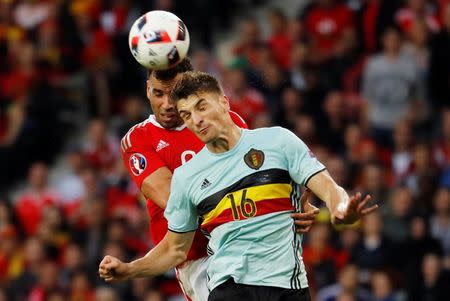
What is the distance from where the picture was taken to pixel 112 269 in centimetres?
687

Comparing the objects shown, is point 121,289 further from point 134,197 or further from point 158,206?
point 158,206

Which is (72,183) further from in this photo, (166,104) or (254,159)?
(254,159)

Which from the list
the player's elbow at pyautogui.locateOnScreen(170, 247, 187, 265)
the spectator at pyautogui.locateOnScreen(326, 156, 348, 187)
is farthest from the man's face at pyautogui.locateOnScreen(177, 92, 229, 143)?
the spectator at pyautogui.locateOnScreen(326, 156, 348, 187)

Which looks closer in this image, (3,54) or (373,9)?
(373,9)

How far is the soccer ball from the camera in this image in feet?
25.1

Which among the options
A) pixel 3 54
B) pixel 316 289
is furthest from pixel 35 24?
pixel 316 289

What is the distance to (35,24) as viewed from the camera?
57.5 ft

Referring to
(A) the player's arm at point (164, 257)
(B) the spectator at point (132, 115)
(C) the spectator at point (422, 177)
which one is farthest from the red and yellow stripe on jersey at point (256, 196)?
(B) the spectator at point (132, 115)

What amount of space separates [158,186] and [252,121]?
266 inches

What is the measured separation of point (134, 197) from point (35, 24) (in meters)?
3.82

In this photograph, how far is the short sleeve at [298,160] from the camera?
258 inches

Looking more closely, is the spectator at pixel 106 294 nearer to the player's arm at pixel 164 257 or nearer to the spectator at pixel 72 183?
the spectator at pixel 72 183

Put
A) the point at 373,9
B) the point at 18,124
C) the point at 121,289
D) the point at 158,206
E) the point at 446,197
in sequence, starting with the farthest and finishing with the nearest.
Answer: the point at 18,124 → the point at 373,9 → the point at 121,289 → the point at 446,197 → the point at 158,206

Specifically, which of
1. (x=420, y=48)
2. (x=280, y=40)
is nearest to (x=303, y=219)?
(x=420, y=48)
